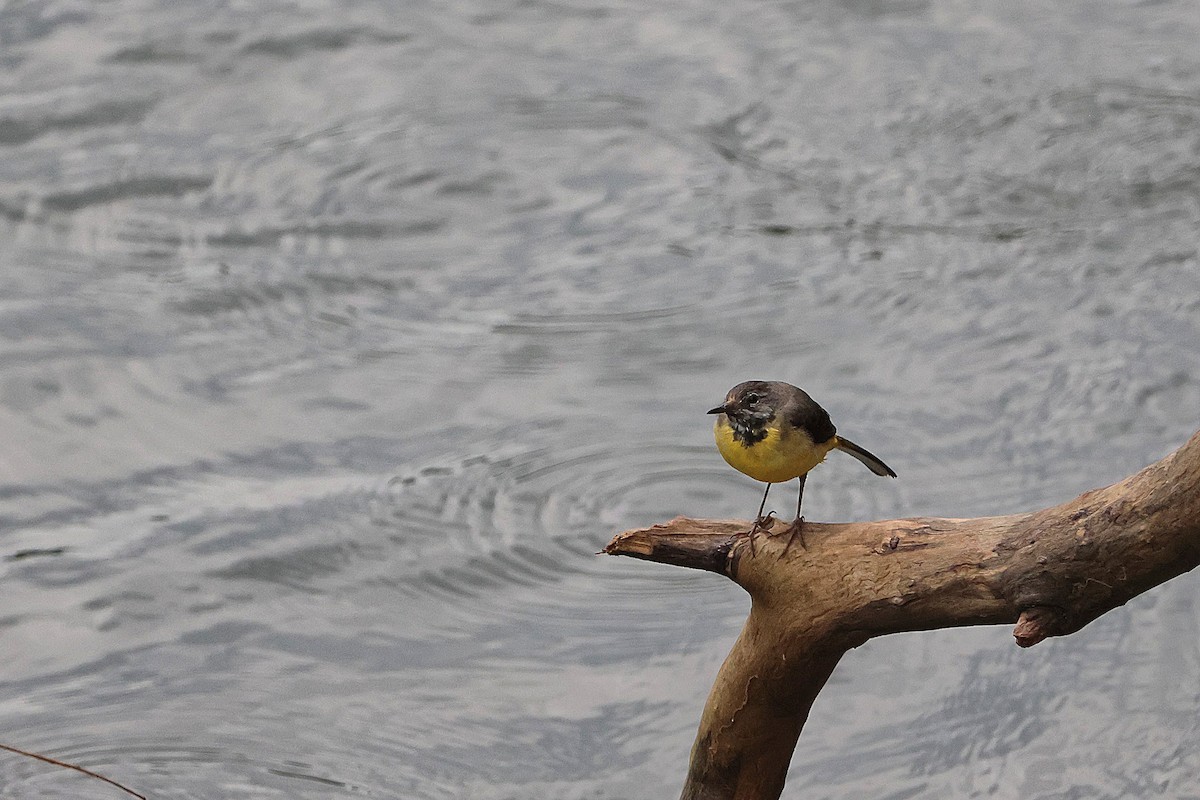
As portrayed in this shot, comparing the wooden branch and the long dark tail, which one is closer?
the wooden branch

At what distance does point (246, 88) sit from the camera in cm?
1125

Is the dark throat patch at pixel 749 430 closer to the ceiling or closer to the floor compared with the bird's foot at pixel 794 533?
closer to the ceiling

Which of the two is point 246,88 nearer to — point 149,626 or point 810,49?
point 810,49

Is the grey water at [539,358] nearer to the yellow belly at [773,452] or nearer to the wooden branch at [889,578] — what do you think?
the wooden branch at [889,578]

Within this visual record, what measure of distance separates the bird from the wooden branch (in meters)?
0.13

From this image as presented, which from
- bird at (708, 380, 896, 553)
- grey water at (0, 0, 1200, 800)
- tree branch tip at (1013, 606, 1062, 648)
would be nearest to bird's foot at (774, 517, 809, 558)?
bird at (708, 380, 896, 553)

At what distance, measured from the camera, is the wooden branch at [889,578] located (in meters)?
3.24

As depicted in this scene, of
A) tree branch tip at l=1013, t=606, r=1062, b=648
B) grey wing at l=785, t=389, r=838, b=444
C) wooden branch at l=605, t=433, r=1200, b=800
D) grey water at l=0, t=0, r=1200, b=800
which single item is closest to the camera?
wooden branch at l=605, t=433, r=1200, b=800

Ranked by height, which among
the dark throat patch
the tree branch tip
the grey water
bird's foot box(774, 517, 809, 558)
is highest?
the dark throat patch

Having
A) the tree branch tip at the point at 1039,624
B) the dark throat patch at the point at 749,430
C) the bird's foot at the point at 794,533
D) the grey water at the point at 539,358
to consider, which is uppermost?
the dark throat patch at the point at 749,430

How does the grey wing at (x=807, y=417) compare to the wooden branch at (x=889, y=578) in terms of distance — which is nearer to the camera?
the wooden branch at (x=889, y=578)

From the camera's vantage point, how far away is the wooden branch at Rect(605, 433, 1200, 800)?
10.6ft

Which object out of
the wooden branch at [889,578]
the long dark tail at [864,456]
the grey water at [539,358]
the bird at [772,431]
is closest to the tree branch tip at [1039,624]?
the wooden branch at [889,578]

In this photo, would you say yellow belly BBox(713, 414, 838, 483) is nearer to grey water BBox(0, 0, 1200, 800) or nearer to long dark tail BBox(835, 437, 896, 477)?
long dark tail BBox(835, 437, 896, 477)
